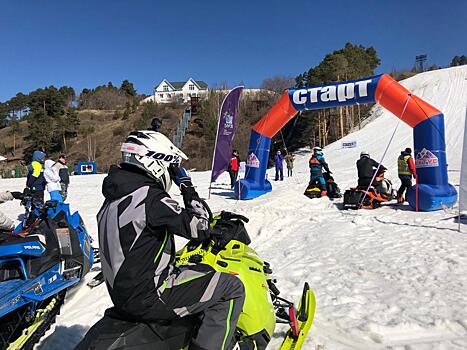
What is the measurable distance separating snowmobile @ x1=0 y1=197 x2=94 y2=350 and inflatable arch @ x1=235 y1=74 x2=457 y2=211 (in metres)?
7.58

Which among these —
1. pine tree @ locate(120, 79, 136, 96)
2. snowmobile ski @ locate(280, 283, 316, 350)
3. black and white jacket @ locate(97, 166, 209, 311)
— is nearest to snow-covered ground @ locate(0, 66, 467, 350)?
snowmobile ski @ locate(280, 283, 316, 350)

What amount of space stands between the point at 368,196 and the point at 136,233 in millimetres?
8357

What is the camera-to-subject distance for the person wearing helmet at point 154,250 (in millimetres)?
1999

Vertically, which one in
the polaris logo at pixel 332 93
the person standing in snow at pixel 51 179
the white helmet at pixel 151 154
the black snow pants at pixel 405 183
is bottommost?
the black snow pants at pixel 405 183

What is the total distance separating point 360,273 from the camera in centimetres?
488

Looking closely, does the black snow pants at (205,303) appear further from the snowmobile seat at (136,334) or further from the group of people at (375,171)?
the group of people at (375,171)

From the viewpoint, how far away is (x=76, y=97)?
73875 millimetres

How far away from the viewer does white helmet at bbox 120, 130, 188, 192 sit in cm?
217

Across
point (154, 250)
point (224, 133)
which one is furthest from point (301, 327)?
point (224, 133)

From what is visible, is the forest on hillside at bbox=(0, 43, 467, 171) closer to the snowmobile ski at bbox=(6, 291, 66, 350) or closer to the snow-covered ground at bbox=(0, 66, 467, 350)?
the snow-covered ground at bbox=(0, 66, 467, 350)

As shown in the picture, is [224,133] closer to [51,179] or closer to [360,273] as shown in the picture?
[51,179]

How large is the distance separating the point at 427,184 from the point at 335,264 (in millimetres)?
4688

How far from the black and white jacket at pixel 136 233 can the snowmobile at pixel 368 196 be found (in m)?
7.83

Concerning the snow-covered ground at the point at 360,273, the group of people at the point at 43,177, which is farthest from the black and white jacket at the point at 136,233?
the group of people at the point at 43,177
